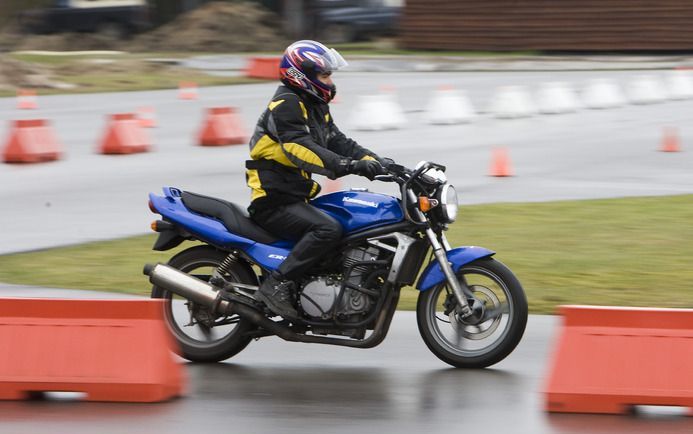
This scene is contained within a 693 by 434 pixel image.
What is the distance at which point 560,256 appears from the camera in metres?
11.4

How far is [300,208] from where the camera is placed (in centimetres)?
755

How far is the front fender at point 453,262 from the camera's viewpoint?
737cm

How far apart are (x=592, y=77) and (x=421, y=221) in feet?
93.5

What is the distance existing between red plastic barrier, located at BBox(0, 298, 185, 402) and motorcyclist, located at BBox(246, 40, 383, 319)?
3.24 ft

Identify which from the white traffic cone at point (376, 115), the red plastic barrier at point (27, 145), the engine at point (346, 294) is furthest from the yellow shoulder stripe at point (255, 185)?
the white traffic cone at point (376, 115)

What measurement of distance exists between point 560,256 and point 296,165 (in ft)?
15.0

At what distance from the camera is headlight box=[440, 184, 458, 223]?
7.33m

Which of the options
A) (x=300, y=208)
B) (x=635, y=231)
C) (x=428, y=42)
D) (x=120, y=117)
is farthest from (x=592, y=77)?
(x=300, y=208)

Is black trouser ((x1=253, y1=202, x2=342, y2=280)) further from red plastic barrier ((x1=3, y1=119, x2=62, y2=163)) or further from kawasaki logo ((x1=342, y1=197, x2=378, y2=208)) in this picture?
red plastic barrier ((x1=3, y1=119, x2=62, y2=163))

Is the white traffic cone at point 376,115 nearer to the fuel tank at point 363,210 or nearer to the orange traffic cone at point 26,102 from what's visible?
the orange traffic cone at point 26,102

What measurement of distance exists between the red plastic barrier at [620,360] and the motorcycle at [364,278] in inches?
33.3

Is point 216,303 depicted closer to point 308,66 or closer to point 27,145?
point 308,66

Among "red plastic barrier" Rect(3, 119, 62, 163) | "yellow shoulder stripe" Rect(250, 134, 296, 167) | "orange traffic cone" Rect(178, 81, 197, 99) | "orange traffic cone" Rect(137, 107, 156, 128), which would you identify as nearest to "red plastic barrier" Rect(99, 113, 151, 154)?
"red plastic barrier" Rect(3, 119, 62, 163)

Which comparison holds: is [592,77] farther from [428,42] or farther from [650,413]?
[650,413]
